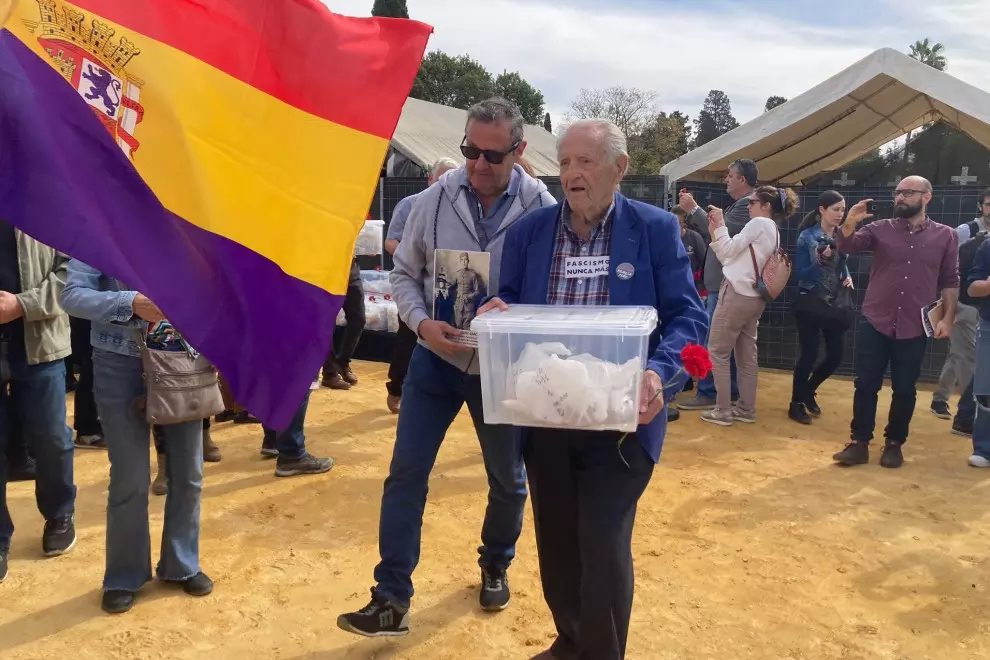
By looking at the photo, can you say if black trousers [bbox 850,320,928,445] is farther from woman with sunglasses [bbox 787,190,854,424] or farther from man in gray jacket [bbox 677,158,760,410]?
man in gray jacket [bbox 677,158,760,410]

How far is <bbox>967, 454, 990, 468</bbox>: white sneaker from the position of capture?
6047 mm

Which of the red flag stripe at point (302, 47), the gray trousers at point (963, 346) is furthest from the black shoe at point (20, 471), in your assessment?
the gray trousers at point (963, 346)

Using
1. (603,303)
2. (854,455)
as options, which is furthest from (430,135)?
(603,303)

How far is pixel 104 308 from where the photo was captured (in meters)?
3.27

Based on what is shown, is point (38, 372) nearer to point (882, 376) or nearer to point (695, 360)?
point (695, 360)

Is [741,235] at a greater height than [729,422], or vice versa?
[741,235]

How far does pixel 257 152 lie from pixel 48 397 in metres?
2.41

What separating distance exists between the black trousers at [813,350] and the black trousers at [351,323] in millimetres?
4351

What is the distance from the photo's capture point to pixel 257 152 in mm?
2486

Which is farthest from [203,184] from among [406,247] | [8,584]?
[8,584]

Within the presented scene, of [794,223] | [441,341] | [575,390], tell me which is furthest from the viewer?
[794,223]

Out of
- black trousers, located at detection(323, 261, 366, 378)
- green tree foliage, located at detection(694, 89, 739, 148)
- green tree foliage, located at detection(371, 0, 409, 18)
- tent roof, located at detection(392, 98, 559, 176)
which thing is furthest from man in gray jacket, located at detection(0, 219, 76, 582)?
green tree foliage, located at detection(694, 89, 739, 148)

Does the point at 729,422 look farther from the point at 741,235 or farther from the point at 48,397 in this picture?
the point at 48,397

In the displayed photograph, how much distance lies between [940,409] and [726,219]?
117 inches
